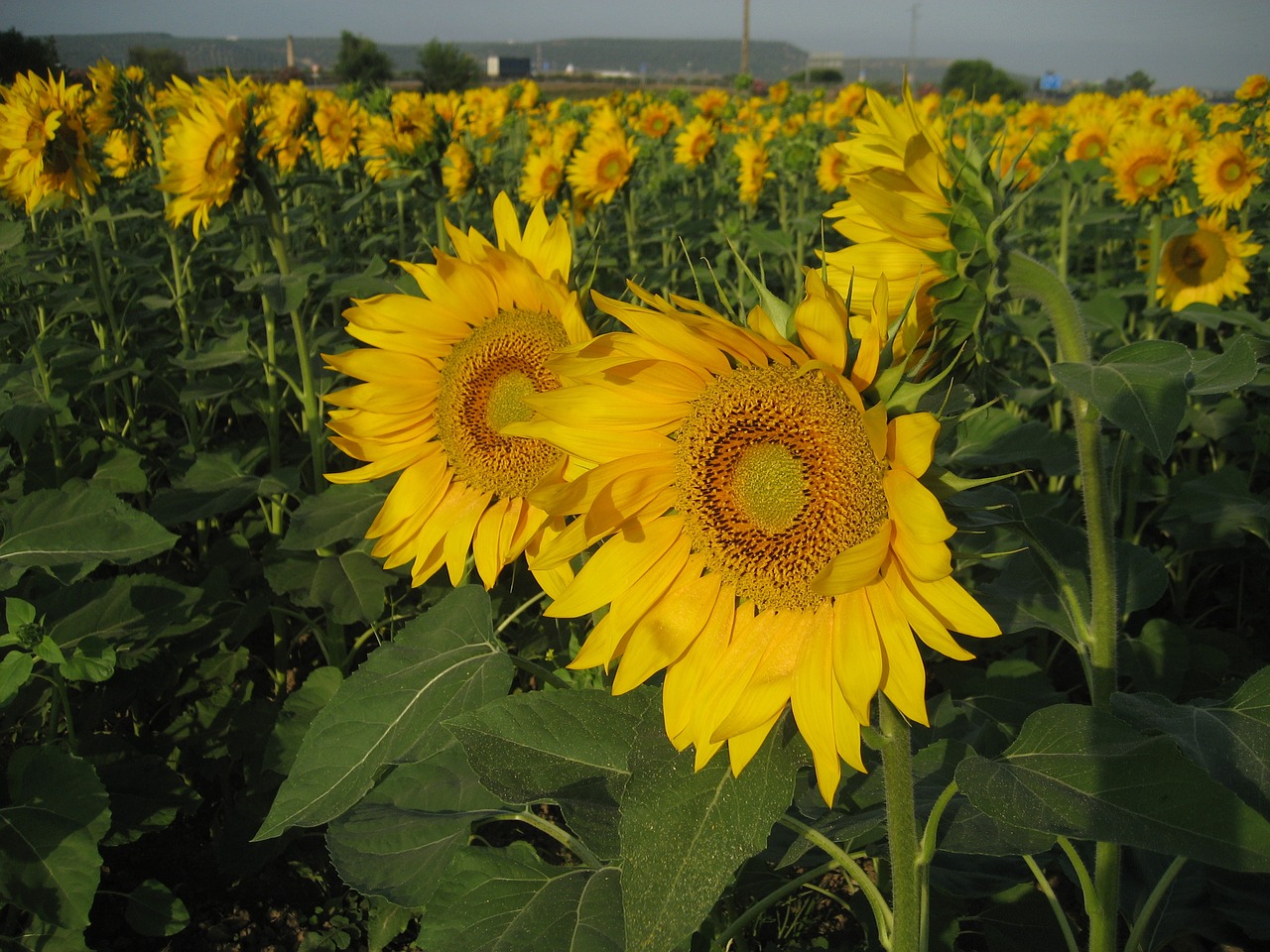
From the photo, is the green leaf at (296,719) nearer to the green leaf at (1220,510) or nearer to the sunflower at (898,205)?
the sunflower at (898,205)

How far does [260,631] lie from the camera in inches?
122

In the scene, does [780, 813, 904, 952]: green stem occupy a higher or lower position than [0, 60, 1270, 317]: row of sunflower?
lower

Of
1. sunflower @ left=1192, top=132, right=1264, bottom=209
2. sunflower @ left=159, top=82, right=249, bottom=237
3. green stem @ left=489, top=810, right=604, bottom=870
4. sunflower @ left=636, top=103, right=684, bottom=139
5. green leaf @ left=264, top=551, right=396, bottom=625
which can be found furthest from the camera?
sunflower @ left=636, top=103, right=684, bottom=139

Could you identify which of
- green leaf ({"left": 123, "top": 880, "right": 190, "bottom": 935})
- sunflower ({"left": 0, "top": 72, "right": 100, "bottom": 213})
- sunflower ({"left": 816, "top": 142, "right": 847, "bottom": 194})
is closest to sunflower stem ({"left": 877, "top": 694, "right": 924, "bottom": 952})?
green leaf ({"left": 123, "top": 880, "right": 190, "bottom": 935})

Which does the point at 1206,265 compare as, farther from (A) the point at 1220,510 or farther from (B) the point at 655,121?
(B) the point at 655,121

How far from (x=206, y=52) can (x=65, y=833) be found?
4124cm

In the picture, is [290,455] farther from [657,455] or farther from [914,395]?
[914,395]

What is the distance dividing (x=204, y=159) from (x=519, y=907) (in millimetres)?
2338

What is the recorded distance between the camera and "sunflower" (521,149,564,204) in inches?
200

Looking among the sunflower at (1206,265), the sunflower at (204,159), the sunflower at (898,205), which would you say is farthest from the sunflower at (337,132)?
the sunflower at (898,205)

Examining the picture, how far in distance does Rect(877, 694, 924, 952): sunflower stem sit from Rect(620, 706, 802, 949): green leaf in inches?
4.2

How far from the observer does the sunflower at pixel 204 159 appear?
2785mm

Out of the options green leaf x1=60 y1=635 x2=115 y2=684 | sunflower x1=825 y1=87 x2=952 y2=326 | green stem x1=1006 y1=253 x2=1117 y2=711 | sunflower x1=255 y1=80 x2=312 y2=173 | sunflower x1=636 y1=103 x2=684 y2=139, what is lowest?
green leaf x1=60 y1=635 x2=115 y2=684

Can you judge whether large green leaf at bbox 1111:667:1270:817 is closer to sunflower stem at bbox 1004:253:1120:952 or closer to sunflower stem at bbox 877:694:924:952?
sunflower stem at bbox 1004:253:1120:952
